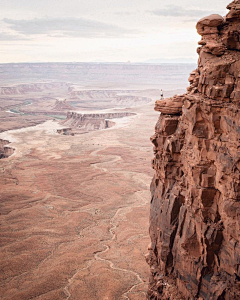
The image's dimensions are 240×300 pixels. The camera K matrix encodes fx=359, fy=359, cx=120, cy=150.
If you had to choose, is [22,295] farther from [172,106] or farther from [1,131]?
[1,131]

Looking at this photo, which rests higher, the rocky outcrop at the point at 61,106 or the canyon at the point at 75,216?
the rocky outcrop at the point at 61,106

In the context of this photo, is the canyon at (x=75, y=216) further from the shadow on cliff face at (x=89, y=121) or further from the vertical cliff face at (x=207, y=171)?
the shadow on cliff face at (x=89, y=121)

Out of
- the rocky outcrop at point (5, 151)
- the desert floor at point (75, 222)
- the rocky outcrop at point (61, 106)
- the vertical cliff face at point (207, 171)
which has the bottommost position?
the rocky outcrop at point (5, 151)

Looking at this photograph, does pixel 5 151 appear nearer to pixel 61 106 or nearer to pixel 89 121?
pixel 89 121

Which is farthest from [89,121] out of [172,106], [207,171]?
[207,171]

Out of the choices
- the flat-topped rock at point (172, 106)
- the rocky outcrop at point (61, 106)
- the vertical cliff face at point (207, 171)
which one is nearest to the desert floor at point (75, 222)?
the vertical cliff face at point (207, 171)

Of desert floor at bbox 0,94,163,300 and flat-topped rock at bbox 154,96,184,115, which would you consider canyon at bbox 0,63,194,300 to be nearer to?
desert floor at bbox 0,94,163,300

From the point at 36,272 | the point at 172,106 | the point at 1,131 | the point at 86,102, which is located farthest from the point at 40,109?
the point at 172,106

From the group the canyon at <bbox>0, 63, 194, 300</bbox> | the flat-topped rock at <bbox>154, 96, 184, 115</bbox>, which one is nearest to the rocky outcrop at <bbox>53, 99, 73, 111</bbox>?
the canyon at <bbox>0, 63, 194, 300</bbox>

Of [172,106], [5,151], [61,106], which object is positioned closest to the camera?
[172,106]
